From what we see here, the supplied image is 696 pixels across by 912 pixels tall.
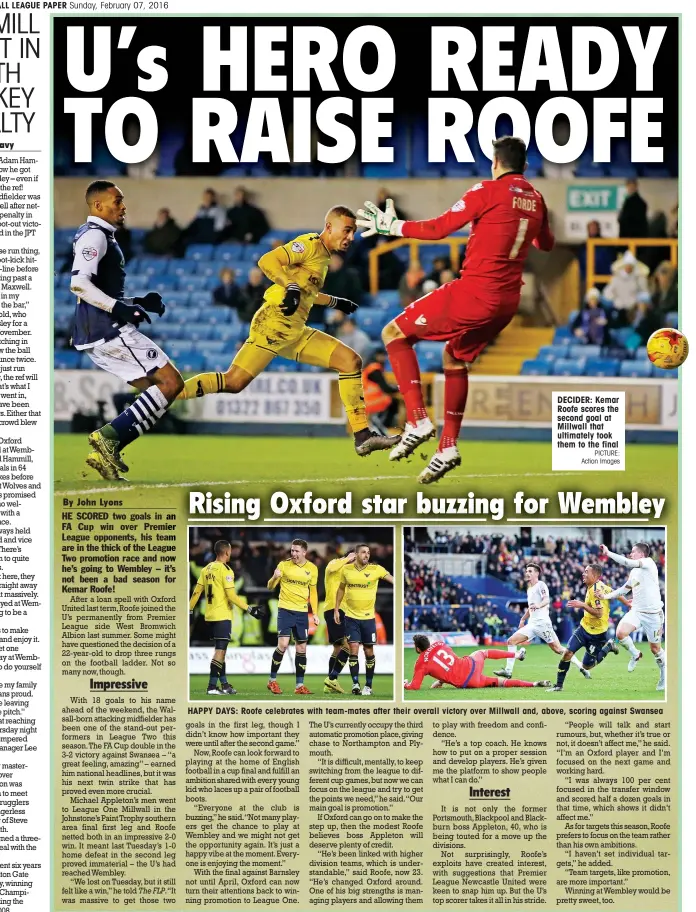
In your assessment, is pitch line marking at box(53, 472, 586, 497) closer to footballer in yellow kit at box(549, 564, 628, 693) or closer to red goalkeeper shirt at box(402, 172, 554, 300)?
footballer in yellow kit at box(549, 564, 628, 693)

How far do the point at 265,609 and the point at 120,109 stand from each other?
323cm

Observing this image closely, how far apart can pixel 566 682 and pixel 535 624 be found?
1.31 feet

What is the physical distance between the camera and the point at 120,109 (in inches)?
243

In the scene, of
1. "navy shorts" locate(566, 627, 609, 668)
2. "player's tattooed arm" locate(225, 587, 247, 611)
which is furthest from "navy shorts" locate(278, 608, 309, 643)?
"navy shorts" locate(566, 627, 609, 668)

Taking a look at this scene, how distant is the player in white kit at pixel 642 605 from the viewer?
609 centimetres

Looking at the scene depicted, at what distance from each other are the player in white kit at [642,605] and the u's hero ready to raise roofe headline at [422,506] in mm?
265

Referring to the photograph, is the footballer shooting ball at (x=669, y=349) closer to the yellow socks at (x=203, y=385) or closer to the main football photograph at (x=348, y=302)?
the main football photograph at (x=348, y=302)

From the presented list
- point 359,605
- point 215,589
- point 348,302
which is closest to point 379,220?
point 348,302

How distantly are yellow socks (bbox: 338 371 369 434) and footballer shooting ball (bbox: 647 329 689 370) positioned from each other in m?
1.81

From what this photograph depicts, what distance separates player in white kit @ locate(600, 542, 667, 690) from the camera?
20.0 ft

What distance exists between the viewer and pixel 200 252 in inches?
244

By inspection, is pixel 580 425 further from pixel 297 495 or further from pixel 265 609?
pixel 265 609

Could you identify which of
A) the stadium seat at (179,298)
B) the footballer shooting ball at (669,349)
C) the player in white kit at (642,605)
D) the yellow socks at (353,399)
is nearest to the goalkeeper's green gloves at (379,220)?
the yellow socks at (353,399)

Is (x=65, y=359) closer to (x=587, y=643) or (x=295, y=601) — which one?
(x=295, y=601)
